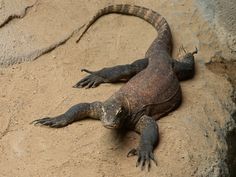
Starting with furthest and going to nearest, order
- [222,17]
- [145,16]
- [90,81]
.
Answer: [222,17]
[145,16]
[90,81]

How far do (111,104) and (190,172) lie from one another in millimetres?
989

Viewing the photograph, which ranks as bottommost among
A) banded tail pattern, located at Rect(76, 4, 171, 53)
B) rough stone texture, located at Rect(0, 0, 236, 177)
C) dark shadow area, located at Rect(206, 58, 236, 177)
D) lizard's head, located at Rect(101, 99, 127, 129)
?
dark shadow area, located at Rect(206, 58, 236, 177)

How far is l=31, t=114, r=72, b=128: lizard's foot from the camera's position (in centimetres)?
527

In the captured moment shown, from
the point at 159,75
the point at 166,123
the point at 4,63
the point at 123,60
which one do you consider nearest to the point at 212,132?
the point at 166,123

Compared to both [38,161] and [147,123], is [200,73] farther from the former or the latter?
[38,161]

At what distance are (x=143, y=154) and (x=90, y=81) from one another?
4.28 feet

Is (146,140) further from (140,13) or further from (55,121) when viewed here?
(140,13)

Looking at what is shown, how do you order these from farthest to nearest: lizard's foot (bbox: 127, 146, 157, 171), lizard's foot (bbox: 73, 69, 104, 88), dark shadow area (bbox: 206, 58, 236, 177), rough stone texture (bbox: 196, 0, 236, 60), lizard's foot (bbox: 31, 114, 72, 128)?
rough stone texture (bbox: 196, 0, 236, 60) → lizard's foot (bbox: 73, 69, 104, 88) → dark shadow area (bbox: 206, 58, 236, 177) → lizard's foot (bbox: 31, 114, 72, 128) → lizard's foot (bbox: 127, 146, 157, 171)

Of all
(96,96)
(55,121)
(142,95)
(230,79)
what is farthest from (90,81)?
A: (230,79)

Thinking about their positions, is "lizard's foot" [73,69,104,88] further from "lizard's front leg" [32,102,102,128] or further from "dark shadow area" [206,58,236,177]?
"dark shadow area" [206,58,236,177]

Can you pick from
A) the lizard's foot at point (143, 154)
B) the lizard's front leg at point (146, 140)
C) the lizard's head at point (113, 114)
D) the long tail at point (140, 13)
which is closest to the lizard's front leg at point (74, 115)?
the lizard's head at point (113, 114)

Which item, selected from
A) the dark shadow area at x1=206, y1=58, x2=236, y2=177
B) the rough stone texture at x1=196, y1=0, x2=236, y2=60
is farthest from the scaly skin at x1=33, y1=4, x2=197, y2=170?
the rough stone texture at x1=196, y1=0, x2=236, y2=60

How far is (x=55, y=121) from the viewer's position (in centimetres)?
529

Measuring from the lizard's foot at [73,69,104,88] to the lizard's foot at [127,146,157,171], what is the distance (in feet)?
3.77
